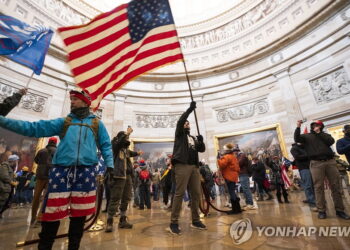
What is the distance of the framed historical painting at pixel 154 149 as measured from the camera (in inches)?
472

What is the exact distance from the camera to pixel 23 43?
3.47 meters

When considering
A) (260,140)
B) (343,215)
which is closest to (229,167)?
(343,215)

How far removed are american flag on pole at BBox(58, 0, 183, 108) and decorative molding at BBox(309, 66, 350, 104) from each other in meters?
10.0

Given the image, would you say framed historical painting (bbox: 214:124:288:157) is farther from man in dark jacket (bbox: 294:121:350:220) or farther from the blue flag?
the blue flag

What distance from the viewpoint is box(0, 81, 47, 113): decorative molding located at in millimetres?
8909

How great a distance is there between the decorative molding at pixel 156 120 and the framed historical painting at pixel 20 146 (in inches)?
239

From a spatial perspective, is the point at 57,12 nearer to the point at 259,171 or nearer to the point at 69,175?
the point at 69,175

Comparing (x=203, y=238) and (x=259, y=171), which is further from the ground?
(x=259, y=171)

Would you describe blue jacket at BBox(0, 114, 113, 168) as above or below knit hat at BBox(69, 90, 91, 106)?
below

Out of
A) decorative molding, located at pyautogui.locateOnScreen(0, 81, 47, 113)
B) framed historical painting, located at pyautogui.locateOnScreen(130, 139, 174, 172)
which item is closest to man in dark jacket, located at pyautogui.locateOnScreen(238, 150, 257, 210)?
framed historical painting, located at pyautogui.locateOnScreen(130, 139, 174, 172)

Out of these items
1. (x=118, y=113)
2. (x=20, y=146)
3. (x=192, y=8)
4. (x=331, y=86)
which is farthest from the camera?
(x=192, y=8)

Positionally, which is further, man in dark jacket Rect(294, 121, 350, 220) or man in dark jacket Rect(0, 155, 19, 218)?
man in dark jacket Rect(0, 155, 19, 218)

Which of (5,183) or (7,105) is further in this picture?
(5,183)

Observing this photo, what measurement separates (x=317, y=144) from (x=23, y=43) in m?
5.94
